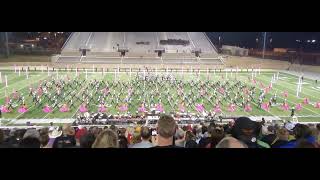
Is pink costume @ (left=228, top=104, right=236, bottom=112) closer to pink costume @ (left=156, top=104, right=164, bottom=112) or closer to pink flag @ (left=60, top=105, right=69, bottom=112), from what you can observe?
pink costume @ (left=156, top=104, right=164, bottom=112)

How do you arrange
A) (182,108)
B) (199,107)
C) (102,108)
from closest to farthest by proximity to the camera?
1. (102,108)
2. (182,108)
3. (199,107)

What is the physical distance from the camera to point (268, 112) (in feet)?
51.1

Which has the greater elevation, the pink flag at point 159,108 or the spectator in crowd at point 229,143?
the spectator in crowd at point 229,143

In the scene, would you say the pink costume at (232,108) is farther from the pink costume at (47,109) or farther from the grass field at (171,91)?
the pink costume at (47,109)

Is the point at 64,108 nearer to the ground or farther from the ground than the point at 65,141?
nearer to the ground

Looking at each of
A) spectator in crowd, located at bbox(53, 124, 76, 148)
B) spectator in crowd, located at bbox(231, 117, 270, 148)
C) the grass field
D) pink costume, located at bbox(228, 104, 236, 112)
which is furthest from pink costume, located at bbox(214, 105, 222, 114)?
spectator in crowd, located at bbox(231, 117, 270, 148)

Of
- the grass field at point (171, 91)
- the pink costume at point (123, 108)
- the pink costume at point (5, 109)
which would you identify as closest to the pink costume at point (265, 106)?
the grass field at point (171, 91)

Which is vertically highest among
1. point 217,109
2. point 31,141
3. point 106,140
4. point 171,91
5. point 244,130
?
point 244,130

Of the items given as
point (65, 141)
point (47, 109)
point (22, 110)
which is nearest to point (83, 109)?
point (47, 109)

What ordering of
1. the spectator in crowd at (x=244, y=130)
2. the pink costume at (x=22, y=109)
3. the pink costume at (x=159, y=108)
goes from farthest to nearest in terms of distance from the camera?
the pink costume at (x=159, y=108) < the pink costume at (x=22, y=109) < the spectator in crowd at (x=244, y=130)

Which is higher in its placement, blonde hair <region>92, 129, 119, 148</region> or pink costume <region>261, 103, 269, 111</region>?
blonde hair <region>92, 129, 119, 148</region>

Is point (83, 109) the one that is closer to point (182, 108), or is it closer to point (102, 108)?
point (102, 108)
